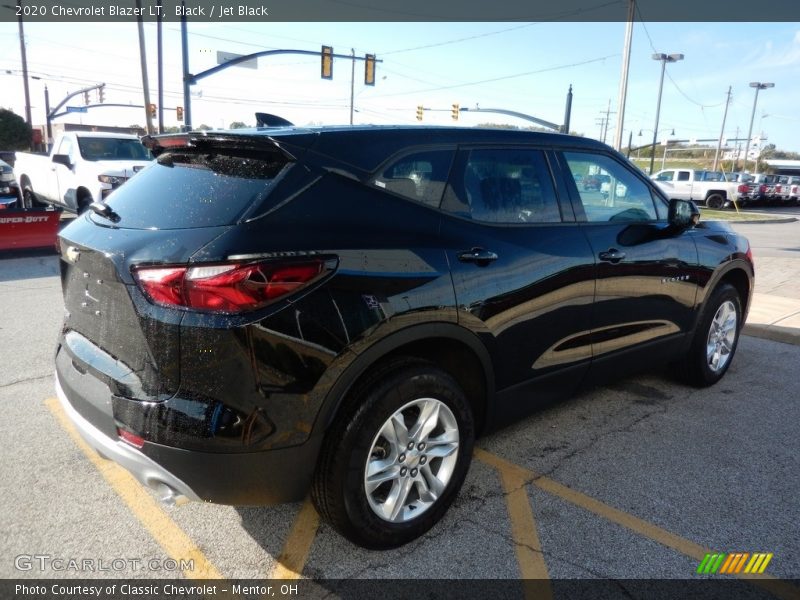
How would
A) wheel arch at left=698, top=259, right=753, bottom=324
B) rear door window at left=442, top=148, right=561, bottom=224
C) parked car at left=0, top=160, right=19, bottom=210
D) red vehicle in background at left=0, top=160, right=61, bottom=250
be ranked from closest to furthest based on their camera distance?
rear door window at left=442, top=148, right=561, bottom=224 < wheel arch at left=698, top=259, right=753, bottom=324 < red vehicle in background at left=0, top=160, right=61, bottom=250 < parked car at left=0, top=160, right=19, bottom=210

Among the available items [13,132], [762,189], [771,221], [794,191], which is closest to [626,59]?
[771,221]

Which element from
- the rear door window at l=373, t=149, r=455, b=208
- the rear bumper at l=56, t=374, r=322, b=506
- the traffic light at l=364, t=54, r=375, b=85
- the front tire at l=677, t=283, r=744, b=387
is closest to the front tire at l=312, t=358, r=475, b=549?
the rear bumper at l=56, t=374, r=322, b=506

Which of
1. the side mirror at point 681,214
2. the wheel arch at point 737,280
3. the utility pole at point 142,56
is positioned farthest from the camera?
the utility pole at point 142,56

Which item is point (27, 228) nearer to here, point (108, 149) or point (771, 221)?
point (108, 149)

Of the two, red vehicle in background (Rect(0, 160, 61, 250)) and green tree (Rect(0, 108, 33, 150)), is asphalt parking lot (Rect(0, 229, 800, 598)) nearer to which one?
red vehicle in background (Rect(0, 160, 61, 250))

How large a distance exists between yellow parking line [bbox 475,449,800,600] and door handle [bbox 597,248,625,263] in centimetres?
126

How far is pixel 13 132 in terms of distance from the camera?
43906 mm

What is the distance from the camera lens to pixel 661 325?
3920 mm

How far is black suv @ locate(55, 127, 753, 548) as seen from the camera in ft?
6.80

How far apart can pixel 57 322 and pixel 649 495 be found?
556 cm

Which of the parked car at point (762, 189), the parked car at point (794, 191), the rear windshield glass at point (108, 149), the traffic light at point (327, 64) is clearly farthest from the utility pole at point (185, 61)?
the parked car at point (794, 191)

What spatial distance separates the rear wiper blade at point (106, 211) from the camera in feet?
8.42

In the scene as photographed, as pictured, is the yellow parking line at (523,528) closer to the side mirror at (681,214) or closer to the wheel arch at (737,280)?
the side mirror at (681,214)

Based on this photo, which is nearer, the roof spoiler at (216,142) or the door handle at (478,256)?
the roof spoiler at (216,142)
